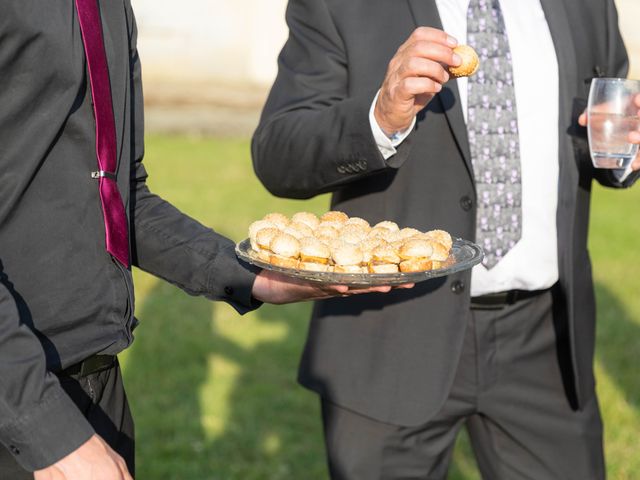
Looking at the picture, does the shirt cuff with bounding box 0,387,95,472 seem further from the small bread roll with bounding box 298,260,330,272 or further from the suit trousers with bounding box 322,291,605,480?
the suit trousers with bounding box 322,291,605,480

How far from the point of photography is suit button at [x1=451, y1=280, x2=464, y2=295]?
2.89 metres

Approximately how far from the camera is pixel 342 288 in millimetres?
2223

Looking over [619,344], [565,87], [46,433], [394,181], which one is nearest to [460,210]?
[394,181]

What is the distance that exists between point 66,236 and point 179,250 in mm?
391

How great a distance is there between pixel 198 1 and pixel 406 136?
17.7 m

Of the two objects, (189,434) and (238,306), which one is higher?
(238,306)

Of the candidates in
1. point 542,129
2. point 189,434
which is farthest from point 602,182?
point 189,434

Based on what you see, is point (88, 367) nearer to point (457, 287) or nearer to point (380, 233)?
point (380, 233)

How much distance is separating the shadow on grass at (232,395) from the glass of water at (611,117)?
2.37m

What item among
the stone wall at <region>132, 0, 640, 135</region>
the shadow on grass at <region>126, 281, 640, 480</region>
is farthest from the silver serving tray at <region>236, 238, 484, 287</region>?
the stone wall at <region>132, 0, 640, 135</region>

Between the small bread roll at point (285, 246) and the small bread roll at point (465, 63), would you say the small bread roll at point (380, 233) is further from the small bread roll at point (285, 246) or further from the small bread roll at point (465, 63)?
the small bread roll at point (465, 63)

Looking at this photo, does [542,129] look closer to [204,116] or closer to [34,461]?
[34,461]

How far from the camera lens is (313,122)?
9.37ft

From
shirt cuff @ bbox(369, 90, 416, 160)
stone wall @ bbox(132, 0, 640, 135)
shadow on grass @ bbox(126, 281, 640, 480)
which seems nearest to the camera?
shirt cuff @ bbox(369, 90, 416, 160)
